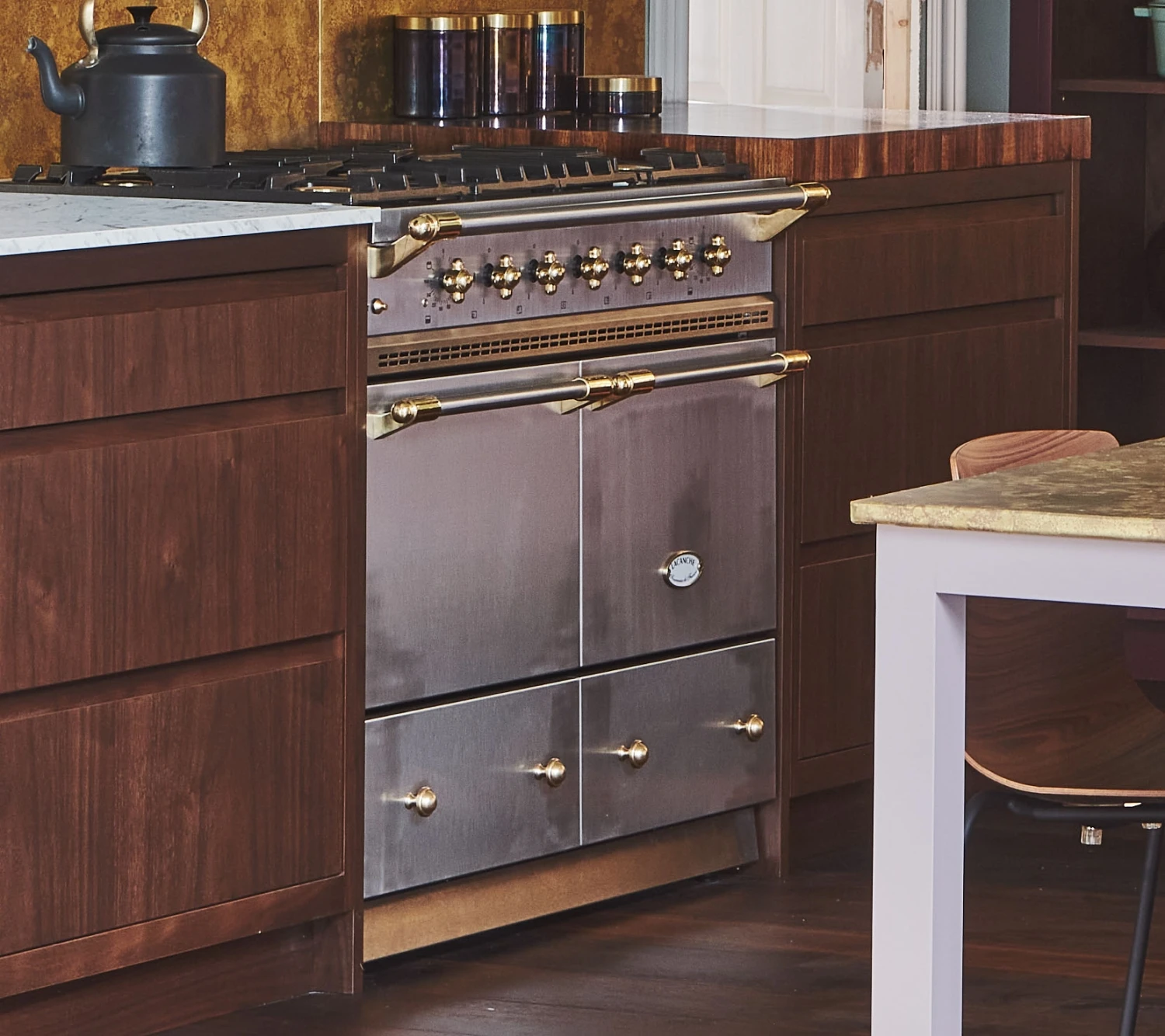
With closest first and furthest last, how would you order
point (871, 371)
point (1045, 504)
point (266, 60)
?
1. point (1045, 504)
2. point (871, 371)
3. point (266, 60)

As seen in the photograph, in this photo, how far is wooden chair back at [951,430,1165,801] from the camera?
2.21 m

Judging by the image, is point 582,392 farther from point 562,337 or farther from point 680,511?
point 680,511

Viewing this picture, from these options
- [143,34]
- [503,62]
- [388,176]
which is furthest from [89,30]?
[503,62]

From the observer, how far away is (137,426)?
267 centimetres

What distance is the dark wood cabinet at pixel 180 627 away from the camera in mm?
2596

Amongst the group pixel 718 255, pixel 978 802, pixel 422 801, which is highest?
pixel 718 255

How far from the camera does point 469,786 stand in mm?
3070

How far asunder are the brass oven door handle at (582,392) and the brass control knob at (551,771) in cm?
45

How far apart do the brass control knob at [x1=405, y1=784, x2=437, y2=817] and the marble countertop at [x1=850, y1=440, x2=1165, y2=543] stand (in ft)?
3.88

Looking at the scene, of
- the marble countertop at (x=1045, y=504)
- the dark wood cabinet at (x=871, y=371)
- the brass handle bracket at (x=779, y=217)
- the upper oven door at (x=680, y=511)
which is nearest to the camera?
the marble countertop at (x=1045, y=504)

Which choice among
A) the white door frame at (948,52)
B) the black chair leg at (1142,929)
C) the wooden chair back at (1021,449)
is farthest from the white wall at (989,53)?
the black chair leg at (1142,929)

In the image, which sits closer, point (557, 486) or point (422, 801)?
point (422, 801)

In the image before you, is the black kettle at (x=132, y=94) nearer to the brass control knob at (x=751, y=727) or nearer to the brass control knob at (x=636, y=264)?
the brass control knob at (x=636, y=264)

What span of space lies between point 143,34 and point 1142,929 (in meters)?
1.68
